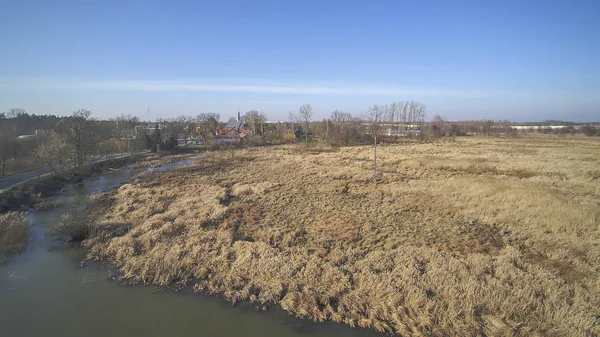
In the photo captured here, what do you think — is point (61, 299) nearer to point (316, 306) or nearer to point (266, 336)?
point (266, 336)

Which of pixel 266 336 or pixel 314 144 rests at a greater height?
pixel 314 144

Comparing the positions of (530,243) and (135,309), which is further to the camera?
(530,243)

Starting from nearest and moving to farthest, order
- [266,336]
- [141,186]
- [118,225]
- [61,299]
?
1. [266,336]
2. [61,299]
3. [118,225]
4. [141,186]

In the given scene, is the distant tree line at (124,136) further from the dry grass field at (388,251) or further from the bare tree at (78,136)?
the dry grass field at (388,251)

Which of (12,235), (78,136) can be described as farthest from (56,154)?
(12,235)

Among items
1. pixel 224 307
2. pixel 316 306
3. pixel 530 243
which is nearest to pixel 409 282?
pixel 316 306

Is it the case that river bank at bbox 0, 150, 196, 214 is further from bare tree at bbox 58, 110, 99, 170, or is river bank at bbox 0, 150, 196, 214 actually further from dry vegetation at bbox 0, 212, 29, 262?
dry vegetation at bbox 0, 212, 29, 262
